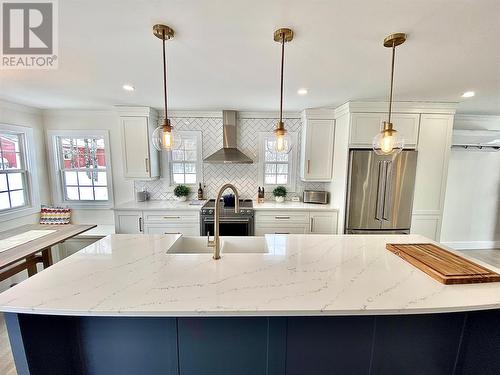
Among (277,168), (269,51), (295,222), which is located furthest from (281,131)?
(277,168)

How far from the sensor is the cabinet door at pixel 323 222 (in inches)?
126

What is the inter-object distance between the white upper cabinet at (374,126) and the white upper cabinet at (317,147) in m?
0.46

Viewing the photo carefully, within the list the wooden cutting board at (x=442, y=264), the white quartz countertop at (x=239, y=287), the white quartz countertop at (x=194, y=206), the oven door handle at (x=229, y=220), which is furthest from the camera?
the white quartz countertop at (x=194, y=206)

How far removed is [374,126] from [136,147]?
11.4ft

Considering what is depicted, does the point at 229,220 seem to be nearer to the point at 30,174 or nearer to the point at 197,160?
the point at 197,160

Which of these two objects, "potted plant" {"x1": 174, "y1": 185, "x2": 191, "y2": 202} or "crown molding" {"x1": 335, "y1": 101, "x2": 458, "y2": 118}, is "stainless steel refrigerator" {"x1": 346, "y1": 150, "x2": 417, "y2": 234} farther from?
"potted plant" {"x1": 174, "y1": 185, "x2": 191, "y2": 202}

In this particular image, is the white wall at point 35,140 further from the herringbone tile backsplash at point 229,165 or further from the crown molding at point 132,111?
the herringbone tile backsplash at point 229,165

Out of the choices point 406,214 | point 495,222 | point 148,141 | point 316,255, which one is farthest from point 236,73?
point 495,222

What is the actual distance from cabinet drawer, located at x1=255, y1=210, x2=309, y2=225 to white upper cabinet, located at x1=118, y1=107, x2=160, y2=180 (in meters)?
1.89

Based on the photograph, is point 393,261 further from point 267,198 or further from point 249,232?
point 267,198

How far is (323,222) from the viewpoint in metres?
3.21

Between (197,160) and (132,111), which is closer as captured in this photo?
(132,111)

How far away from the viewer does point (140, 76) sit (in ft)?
6.82

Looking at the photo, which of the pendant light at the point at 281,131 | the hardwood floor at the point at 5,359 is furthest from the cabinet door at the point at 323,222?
the hardwood floor at the point at 5,359
